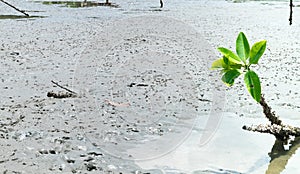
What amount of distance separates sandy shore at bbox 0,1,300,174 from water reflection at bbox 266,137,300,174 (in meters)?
0.03

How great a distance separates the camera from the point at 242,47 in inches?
67.6

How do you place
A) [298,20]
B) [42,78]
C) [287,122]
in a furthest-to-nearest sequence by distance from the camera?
[298,20]
[42,78]
[287,122]

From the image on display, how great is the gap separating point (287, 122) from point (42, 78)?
5.64 ft

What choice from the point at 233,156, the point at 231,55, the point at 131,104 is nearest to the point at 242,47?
the point at 231,55

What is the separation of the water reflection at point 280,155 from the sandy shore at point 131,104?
0.03 metres

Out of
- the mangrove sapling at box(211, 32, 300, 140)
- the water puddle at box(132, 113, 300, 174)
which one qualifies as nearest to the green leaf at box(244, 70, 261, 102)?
the mangrove sapling at box(211, 32, 300, 140)

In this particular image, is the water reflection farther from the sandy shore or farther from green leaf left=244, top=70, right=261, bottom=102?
green leaf left=244, top=70, right=261, bottom=102

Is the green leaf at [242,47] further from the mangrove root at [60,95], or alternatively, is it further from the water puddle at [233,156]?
the mangrove root at [60,95]

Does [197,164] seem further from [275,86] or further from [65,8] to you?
[65,8]

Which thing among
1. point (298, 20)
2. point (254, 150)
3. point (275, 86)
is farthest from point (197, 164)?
point (298, 20)

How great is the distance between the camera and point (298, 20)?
22.9 ft

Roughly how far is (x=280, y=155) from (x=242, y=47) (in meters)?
0.46

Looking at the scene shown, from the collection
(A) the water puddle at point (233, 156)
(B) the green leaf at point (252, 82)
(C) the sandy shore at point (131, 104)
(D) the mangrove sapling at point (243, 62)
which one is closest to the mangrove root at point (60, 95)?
(C) the sandy shore at point (131, 104)

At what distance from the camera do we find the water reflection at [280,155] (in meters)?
1.73
